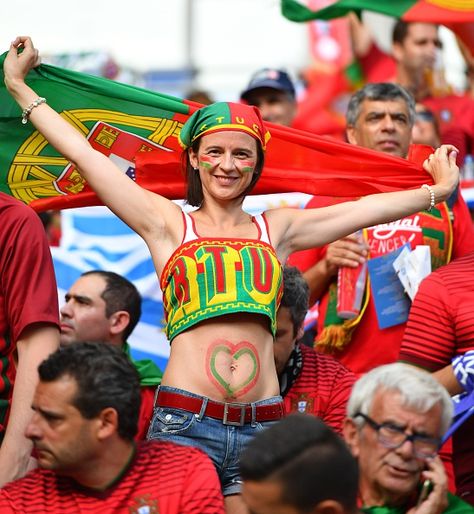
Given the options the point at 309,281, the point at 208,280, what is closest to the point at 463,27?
the point at 309,281

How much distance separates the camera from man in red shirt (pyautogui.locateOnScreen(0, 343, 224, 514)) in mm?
4441

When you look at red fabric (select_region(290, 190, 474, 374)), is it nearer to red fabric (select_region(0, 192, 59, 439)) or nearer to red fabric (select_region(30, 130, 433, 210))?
red fabric (select_region(30, 130, 433, 210))

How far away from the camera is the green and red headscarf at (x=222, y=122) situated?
5188mm

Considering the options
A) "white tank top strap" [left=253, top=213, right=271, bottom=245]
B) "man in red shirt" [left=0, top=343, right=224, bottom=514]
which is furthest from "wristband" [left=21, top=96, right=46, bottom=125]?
"man in red shirt" [left=0, top=343, right=224, bottom=514]

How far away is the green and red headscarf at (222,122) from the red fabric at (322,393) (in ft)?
3.47

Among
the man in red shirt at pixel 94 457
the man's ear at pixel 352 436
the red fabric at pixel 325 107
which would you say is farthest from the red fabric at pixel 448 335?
the red fabric at pixel 325 107

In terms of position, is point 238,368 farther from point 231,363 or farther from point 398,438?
point 398,438

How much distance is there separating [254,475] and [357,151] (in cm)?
228

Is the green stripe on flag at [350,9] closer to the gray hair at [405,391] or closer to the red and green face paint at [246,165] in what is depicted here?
the red and green face paint at [246,165]

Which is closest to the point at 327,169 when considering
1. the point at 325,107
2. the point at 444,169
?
the point at 444,169

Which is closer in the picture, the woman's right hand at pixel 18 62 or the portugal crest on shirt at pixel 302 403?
the woman's right hand at pixel 18 62

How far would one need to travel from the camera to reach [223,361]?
4.96 metres

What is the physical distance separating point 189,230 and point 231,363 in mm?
512

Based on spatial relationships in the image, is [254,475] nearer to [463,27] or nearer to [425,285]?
[425,285]
